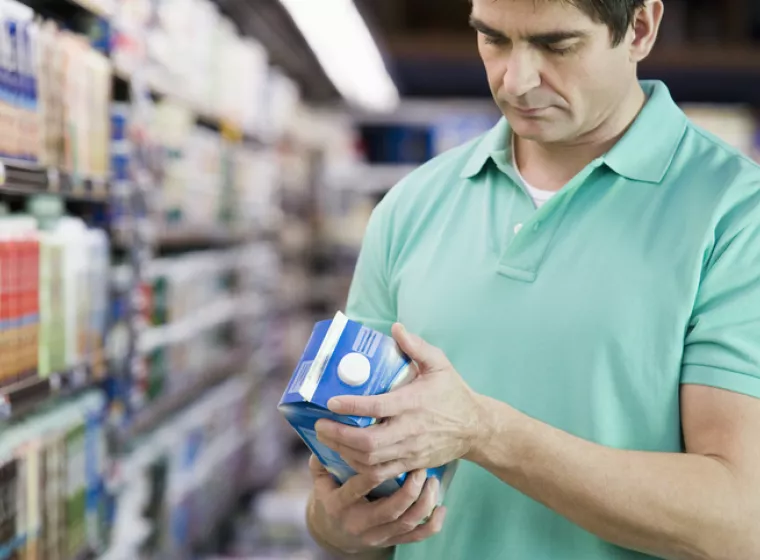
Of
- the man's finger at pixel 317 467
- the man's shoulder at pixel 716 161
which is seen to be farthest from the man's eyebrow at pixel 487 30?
the man's finger at pixel 317 467

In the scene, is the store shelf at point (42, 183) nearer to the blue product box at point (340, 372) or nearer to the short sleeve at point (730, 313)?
the blue product box at point (340, 372)

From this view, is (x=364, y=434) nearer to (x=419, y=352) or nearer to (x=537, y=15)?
(x=419, y=352)

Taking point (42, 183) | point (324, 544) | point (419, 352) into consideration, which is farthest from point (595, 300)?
point (42, 183)

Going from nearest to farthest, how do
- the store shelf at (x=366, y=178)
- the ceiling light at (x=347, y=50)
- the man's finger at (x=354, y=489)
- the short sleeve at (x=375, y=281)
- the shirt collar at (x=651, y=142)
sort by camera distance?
1. the man's finger at (x=354, y=489)
2. the shirt collar at (x=651, y=142)
3. the short sleeve at (x=375, y=281)
4. the ceiling light at (x=347, y=50)
5. the store shelf at (x=366, y=178)

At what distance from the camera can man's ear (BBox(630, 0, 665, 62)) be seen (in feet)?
5.08

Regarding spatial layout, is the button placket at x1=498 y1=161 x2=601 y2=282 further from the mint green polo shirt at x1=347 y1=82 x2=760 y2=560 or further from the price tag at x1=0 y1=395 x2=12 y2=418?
the price tag at x1=0 y1=395 x2=12 y2=418

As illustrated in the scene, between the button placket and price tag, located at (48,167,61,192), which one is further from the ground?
the button placket

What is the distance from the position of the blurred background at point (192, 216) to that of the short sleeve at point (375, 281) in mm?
906

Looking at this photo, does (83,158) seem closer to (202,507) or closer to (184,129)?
(184,129)

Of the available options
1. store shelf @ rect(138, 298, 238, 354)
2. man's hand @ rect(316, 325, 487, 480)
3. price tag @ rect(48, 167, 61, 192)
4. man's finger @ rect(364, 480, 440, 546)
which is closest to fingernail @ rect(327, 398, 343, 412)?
man's hand @ rect(316, 325, 487, 480)

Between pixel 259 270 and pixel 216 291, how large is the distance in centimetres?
91

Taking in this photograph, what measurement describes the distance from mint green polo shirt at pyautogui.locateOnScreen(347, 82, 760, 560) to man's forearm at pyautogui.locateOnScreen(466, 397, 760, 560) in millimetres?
104

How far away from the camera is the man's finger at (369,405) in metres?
1.22

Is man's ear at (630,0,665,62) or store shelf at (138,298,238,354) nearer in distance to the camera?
man's ear at (630,0,665,62)
